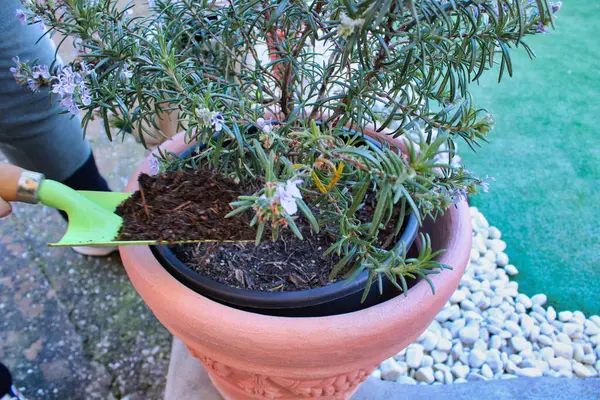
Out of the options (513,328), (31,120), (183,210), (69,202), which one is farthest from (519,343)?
(31,120)

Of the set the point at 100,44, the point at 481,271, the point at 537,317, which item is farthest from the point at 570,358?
the point at 100,44

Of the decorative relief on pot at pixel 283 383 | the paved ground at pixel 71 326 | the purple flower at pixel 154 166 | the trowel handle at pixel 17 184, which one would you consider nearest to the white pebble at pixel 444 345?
the decorative relief on pot at pixel 283 383

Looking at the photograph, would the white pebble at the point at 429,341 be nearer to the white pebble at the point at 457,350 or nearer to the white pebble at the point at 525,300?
the white pebble at the point at 457,350

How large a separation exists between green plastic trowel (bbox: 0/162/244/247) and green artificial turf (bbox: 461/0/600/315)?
1492 millimetres

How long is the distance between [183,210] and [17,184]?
312 millimetres

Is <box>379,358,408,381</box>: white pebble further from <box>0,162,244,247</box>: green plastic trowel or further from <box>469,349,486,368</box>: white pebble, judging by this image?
<box>0,162,244,247</box>: green plastic trowel

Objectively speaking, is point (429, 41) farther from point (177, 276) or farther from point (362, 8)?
point (177, 276)

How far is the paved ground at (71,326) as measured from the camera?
145cm

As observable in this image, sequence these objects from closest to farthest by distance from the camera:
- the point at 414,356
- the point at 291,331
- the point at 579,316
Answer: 1. the point at 291,331
2. the point at 414,356
3. the point at 579,316

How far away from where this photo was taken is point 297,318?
0.81 metres

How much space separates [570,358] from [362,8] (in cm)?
139

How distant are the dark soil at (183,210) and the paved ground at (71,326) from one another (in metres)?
0.75

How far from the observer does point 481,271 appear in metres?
1.76

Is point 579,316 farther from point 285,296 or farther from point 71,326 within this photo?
point 71,326
